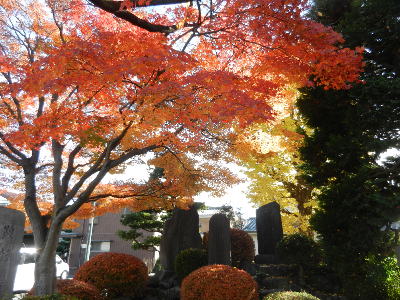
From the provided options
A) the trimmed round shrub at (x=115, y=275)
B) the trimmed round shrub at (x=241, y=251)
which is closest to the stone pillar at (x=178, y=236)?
the trimmed round shrub at (x=241, y=251)

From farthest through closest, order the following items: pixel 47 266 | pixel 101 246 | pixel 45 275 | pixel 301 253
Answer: pixel 101 246 → pixel 301 253 → pixel 47 266 → pixel 45 275

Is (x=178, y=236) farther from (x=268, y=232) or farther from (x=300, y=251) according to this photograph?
(x=300, y=251)

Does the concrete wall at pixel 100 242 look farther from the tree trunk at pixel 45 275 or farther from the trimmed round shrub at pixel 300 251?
the trimmed round shrub at pixel 300 251

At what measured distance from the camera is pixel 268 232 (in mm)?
11266

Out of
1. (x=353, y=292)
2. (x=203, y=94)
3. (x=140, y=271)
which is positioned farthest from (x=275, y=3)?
(x=140, y=271)

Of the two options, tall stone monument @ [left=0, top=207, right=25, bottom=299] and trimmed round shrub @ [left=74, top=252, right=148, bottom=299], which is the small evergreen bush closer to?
trimmed round shrub @ [left=74, top=252, right=148, bottom=299]

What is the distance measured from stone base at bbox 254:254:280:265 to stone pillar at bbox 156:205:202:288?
2.78 metres

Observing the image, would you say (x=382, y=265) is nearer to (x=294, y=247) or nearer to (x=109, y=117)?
(x=294, y=247)

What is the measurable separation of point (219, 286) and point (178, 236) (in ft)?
19.0

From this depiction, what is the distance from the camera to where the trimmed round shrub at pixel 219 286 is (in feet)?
22.0

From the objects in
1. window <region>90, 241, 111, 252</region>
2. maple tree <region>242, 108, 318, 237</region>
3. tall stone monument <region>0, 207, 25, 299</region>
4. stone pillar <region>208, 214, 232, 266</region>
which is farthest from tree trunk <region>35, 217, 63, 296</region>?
window <region>90, 241, 111, 252</region>

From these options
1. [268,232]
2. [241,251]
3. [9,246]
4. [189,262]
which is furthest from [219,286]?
[268,232]

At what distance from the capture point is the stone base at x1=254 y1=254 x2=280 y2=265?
10562 millimetres

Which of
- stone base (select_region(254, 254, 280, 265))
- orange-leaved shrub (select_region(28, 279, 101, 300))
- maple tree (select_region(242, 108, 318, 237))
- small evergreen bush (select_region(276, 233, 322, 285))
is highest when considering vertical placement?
maple tree (select_region(242, 108, 318, 237))
